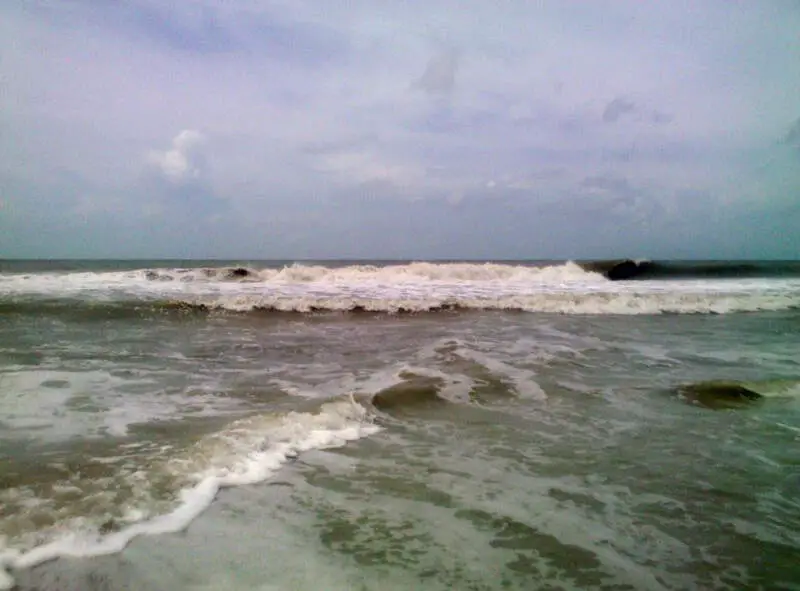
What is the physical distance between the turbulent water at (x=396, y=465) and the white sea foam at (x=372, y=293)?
21.9ft

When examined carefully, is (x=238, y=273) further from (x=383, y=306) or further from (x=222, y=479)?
(x=222, y=479)

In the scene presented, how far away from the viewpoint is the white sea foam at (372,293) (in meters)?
17.1

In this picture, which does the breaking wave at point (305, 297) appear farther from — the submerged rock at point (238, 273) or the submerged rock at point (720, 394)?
the submerged rock at point (720, 394)

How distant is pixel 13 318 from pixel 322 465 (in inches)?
512

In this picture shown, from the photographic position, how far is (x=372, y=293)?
20.8m

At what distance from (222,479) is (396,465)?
1294 mm

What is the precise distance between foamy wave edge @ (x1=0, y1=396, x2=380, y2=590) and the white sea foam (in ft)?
36.5

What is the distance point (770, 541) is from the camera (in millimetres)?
3057

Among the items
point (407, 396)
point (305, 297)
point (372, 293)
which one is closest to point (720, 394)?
point (407, 396)

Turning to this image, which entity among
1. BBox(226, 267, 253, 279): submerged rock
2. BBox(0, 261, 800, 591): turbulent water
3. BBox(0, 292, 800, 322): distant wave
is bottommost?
BBox(0, 261, 800, 591): turbulent water

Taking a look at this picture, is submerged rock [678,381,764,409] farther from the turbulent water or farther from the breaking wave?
the breaking wave

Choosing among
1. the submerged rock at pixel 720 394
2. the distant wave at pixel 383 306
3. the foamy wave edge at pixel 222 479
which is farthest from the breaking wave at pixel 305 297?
the foamy wave edge at pixel 222 479

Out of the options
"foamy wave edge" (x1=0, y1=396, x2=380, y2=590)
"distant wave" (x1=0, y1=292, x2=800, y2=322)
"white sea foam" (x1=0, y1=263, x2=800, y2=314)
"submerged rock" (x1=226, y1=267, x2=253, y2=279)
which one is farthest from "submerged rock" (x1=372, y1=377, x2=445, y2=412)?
"submerged rock" (x1=226, y1=267, x2=253, y2=279)

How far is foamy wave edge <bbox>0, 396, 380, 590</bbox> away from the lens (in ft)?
8.93
